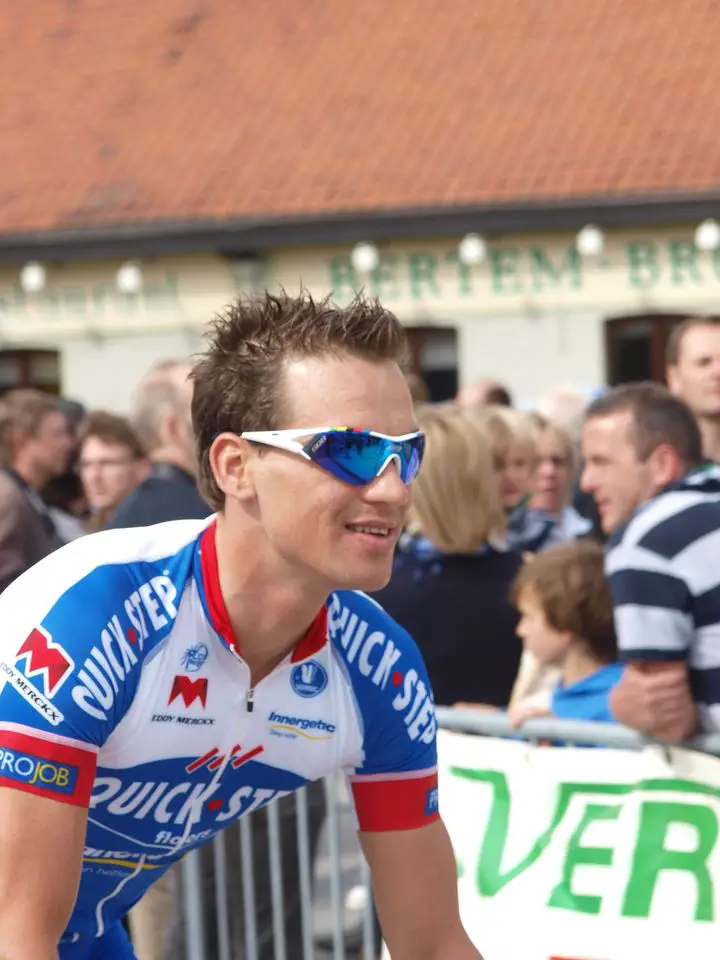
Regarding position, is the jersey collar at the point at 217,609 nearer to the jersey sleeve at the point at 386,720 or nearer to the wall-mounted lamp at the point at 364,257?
the jersey sleeve at the point at 386,720

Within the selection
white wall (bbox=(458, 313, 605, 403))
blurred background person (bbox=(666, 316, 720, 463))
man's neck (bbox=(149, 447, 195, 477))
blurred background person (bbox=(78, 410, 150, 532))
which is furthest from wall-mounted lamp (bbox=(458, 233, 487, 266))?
man's neck (bbox=(149, 447, 195, 477))

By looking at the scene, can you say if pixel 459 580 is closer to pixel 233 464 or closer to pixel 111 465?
pixel 111 465

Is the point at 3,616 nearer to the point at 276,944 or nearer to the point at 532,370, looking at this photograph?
the point at 276,944

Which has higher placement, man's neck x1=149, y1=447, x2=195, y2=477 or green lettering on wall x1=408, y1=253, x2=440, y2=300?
green lettering on wall x1=408, y1=253, x2=440, y2=300

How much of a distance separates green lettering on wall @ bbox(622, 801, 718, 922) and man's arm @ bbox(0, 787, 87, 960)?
6.50ft

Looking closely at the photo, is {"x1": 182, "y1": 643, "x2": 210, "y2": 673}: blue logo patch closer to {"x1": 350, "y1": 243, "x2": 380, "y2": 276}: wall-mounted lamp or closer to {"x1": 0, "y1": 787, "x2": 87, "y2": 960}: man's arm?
{"x1": 0, "y1": 787, "x2": 87, "y2": 960}: man's arm

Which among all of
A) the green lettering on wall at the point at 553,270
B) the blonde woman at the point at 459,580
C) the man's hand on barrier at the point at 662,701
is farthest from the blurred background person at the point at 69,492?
the green lettering on wall at the point at 553,270

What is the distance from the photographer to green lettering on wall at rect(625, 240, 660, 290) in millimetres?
19078

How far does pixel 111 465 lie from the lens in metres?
6.94

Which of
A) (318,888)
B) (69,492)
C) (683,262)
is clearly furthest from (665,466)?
(683,262)

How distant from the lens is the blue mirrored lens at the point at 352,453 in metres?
2.65

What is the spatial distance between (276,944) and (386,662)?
2.11 m

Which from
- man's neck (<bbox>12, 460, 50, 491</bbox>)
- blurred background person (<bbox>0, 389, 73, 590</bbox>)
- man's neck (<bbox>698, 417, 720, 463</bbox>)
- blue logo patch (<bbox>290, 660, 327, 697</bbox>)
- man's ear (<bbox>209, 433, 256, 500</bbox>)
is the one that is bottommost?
blue logo patch (<bbox>290, 660, 327, 697</bbox>)

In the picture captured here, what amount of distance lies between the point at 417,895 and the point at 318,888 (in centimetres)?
199
